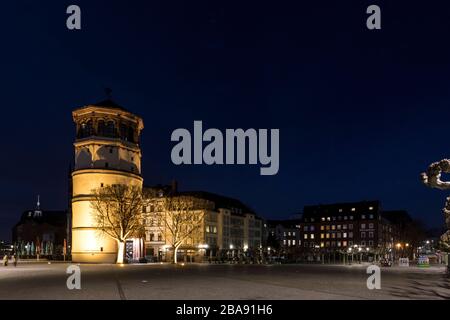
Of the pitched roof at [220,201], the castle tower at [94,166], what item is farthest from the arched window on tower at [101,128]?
the pitched roof at [220,201]

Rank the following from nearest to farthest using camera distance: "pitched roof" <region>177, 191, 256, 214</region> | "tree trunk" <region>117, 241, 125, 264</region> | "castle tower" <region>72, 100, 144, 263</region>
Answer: "tree trunk" <region>117, 241, 125, 264</region>
"castle tower" <region>72, 100, 144, 263</region>
"pitched roof" <region>177, 191, 256, 214</region>

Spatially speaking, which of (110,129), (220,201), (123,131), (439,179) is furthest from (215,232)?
(439,179)

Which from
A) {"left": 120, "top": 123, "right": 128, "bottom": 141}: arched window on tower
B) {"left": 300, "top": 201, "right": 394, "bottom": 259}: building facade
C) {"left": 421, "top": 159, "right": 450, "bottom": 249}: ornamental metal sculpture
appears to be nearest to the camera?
{"left": 421, "top": 159, "right": 450, "bottom": 249}: ornamental metal sculpture

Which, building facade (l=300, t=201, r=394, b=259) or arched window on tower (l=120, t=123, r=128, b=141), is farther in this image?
building facade (l=300, t=201, r=394, b=259)

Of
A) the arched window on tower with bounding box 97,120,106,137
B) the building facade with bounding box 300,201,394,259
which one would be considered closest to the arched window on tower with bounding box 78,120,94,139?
the arched window on tower with bounding box 97,120,106,137

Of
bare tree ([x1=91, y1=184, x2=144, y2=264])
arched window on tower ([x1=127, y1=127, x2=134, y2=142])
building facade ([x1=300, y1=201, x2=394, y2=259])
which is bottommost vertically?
building facade ([x1=300, y1=201, x2=394, y2=259])

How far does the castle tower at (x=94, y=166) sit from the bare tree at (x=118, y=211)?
233 cm

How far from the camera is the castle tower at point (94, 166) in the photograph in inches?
3575

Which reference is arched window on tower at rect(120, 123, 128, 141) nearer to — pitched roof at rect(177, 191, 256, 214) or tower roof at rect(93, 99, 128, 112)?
tower roof at rect(93, 99, 128, 112)

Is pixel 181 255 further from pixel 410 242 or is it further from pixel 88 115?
pixel 410 242

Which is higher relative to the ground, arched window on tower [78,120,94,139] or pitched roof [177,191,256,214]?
arched window on tower [78,120,94,139]

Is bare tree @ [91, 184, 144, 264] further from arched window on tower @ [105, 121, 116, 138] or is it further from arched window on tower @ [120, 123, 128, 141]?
arched window on tower @ [120, 123, 128, 141]

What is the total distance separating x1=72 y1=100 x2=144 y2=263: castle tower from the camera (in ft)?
298

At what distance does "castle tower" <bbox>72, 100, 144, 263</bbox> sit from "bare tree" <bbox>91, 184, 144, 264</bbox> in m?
2.33
